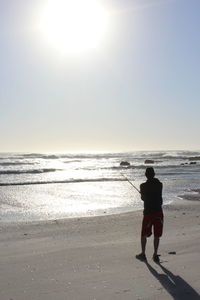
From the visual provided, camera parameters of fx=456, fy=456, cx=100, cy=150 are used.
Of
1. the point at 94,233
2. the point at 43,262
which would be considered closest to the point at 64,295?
the point at 43,262

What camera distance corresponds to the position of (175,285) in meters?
6.68

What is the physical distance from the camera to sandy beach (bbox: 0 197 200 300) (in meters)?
6.41

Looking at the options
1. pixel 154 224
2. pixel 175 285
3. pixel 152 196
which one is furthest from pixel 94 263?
pixel 175 285

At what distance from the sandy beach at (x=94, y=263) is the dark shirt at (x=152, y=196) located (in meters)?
0.90

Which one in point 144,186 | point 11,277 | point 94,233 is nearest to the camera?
point 11,277

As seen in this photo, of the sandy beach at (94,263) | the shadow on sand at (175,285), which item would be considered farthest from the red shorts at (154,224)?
the shadow on sand at (175,285)

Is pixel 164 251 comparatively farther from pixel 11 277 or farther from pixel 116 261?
pixel 11 277

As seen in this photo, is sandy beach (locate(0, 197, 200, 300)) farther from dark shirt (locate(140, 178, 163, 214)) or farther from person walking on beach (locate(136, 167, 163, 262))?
dark shirt (locate(140, 178, 163, 214))

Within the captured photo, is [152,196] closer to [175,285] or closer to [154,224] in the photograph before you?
[154,224]

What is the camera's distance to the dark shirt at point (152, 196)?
8.58m

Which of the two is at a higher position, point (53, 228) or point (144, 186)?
point (144, 186)

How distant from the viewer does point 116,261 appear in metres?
8.21

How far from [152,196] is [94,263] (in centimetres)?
166

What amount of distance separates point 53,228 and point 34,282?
5.35 meters
